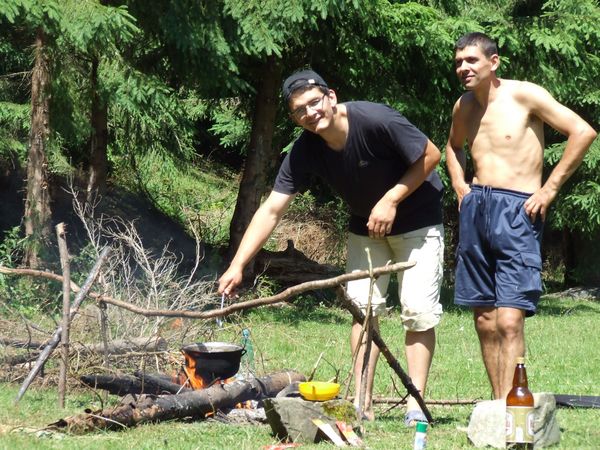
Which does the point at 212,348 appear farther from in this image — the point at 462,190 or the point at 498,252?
the point at 498,252

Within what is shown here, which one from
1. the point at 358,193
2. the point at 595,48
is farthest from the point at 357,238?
the point at 595,48

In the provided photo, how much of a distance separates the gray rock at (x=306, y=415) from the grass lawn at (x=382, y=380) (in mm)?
147

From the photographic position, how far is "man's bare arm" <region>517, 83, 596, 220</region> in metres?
5.55

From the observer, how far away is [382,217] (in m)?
5.57

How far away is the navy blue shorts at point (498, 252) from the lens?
219 inches

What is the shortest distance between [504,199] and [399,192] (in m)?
0.58

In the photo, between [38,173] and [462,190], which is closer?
[462,190]

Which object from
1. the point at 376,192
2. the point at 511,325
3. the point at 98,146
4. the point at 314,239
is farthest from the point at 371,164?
the point at 314,239

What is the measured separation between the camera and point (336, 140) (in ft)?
18.6

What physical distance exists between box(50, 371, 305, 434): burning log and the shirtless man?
144 centimetres

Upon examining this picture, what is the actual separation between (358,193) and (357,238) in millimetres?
409

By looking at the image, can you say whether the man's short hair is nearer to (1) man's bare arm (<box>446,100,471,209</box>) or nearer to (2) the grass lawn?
(1) man's bare arm (<box>446,100,471,209</box>)

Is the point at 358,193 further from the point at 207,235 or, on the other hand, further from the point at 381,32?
the point at 207,235

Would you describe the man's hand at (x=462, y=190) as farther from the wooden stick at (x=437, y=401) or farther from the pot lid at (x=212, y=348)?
the pot lid at (x=212, y=348)
